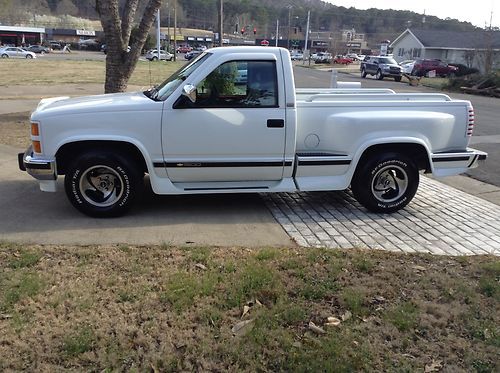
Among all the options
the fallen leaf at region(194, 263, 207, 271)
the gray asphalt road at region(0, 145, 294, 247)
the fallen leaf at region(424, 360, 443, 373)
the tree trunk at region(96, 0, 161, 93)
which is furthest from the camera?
the tree trunk at region(96, 0, 161, 93)

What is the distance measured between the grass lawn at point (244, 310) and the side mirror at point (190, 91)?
1.67 meters

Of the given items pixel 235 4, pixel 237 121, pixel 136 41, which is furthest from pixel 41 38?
pixel 237 121

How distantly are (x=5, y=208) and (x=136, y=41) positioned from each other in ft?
19.3

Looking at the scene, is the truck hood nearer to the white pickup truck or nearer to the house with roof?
the white pickup truck

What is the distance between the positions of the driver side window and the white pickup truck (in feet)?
0.04

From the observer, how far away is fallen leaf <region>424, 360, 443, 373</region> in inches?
→ 118

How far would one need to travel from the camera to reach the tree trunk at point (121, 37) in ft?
33.0

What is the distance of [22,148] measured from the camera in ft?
28.6

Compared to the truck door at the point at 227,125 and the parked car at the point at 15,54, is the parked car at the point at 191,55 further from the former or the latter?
the parked car at the point at 15,54

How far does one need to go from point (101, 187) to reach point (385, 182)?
3.45m

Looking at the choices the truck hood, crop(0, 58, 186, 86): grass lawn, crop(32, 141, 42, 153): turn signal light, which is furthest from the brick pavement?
crop(0, 58, 186, 86): grass lawn

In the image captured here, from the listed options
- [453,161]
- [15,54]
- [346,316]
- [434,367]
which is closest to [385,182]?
[453,161]

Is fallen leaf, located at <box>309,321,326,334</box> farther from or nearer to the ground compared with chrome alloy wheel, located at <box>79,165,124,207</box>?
nearer to the ground

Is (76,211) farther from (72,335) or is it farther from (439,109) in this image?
(439,109)
